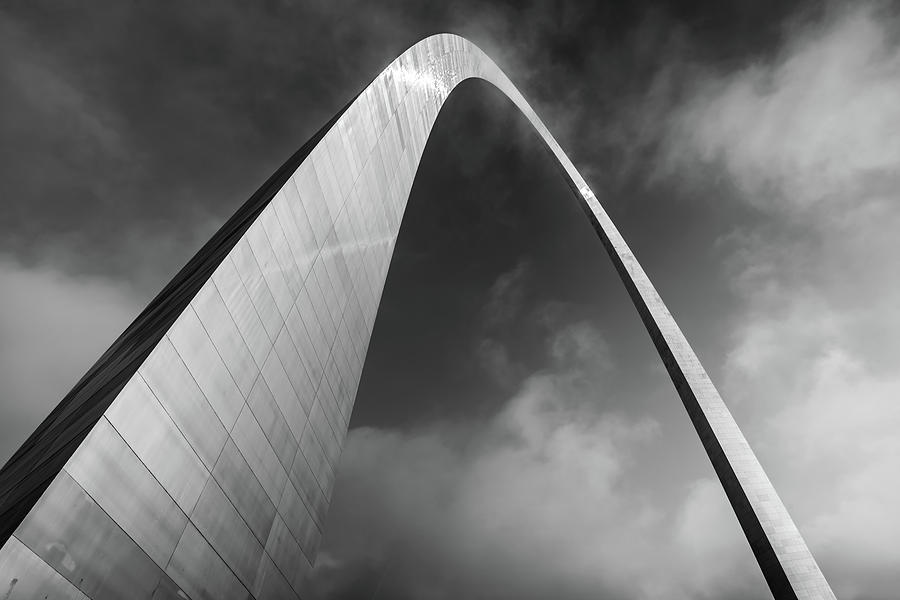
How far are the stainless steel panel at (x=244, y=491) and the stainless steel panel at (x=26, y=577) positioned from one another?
331 centimetres

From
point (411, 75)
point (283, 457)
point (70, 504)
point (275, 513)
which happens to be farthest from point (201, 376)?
point (411, 75)

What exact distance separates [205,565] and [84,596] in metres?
3.05

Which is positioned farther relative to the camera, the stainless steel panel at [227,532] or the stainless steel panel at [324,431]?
the stainless steel panel at [324,431]

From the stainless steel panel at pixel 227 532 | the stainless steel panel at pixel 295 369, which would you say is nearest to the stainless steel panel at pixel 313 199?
the stainless steel panel at pixel 295 369

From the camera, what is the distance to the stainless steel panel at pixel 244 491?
9.34 m

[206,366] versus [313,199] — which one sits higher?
[313,199]

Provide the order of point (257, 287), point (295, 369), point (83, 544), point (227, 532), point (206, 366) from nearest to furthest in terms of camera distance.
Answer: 1. point (83, 544)
2. point (206, 366)
3. point (227, 532)
4. point (257, 287)
5. point (295, 369)

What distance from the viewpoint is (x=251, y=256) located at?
32.3 ft

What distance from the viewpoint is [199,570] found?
28.2ft

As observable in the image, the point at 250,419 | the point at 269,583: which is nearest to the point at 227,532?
the point at 250,419

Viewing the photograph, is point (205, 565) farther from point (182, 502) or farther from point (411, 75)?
point (411, 75)

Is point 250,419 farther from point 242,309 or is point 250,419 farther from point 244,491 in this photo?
point 242,309

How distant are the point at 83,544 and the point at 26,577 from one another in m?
0.81

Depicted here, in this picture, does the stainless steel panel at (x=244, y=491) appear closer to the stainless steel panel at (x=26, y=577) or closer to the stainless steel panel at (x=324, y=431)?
the stainless steel panel at (x=324, y=431)
